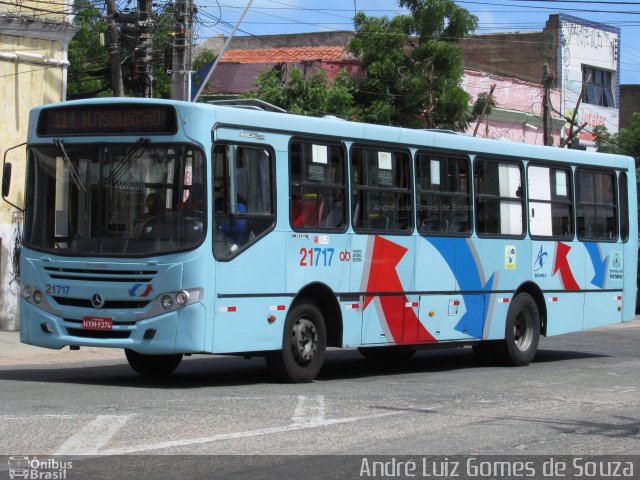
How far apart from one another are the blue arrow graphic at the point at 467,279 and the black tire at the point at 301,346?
262 centimetres

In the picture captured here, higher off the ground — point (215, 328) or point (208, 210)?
point (208, 210)

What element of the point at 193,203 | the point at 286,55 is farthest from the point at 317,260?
the point at 286,55

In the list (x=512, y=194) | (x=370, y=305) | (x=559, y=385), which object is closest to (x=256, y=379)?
(x=370, y=305)

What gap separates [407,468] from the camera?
310 inches

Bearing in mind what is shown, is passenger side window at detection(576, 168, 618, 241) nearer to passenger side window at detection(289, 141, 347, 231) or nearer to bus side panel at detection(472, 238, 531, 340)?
bus side panel at detection(472, 238, 531, 340)

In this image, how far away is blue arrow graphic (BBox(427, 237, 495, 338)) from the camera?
1538 cm

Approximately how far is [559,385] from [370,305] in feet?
7.97

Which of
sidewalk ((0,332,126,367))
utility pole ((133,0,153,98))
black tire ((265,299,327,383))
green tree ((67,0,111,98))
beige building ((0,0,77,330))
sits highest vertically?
green tree ((67,0,111,98))

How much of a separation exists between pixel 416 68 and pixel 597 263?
1788 cm

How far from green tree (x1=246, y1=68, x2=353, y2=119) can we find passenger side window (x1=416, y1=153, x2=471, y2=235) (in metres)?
18.4

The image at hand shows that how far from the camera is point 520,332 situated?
17047 mm

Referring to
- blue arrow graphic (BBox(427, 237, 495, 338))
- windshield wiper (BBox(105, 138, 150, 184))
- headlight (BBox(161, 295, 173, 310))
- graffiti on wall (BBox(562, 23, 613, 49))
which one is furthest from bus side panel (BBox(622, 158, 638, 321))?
graffiti on wall (BBox(562, 23, 613, 49))

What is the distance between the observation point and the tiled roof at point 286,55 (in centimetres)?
4034

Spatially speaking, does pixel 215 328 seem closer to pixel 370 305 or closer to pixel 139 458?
pixel 370 305
